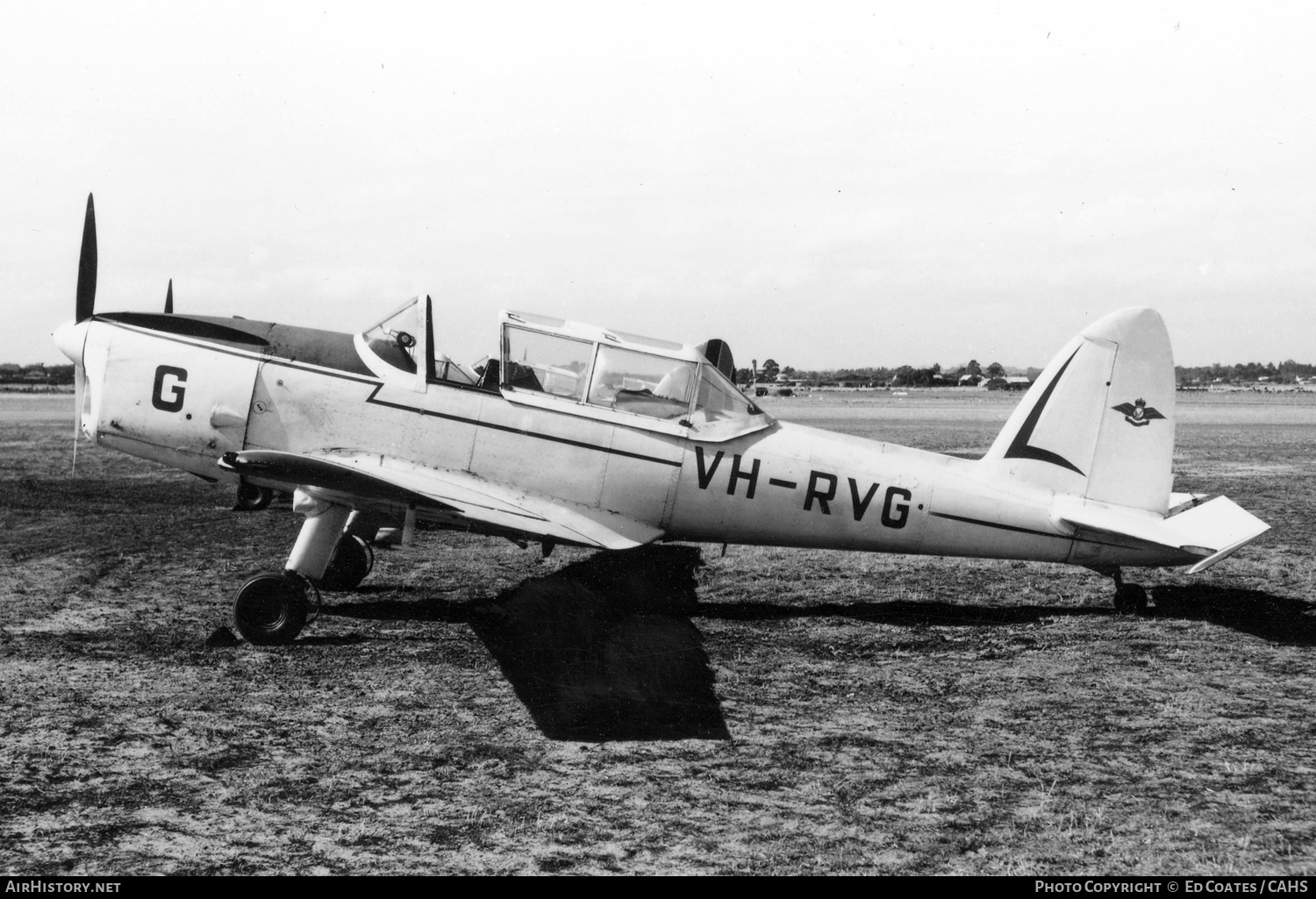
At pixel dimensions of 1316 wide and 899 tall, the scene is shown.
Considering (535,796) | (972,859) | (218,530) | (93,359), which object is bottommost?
(218,530)

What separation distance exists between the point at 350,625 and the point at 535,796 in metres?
3.40

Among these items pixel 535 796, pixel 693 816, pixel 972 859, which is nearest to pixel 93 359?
pixel 535 796

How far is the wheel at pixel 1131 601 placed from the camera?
24.1 feet

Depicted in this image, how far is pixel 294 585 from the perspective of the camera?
645 cm

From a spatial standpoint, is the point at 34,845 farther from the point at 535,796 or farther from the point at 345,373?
the point at 345,373

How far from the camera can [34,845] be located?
11.4 ft

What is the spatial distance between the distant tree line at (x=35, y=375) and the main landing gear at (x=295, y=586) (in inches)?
3345

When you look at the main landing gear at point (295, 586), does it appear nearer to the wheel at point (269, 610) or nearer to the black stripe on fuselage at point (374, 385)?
the wheel at point (269, 610)

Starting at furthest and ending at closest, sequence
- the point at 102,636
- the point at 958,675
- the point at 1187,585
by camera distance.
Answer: the point at 1187,585
the point at 102,636
the point at 958,675

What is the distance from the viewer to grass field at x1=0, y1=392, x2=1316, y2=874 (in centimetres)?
359

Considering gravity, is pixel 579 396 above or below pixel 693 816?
above

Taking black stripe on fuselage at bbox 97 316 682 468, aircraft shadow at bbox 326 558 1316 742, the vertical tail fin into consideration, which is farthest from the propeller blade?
the vertical tail fin

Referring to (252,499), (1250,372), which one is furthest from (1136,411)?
(1250,372)

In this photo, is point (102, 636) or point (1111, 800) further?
point (102, 636)
